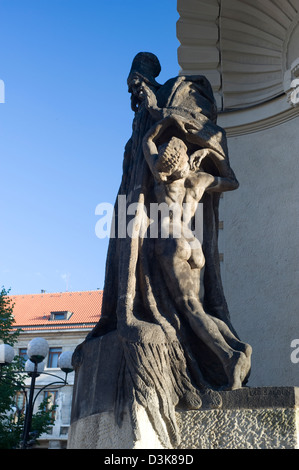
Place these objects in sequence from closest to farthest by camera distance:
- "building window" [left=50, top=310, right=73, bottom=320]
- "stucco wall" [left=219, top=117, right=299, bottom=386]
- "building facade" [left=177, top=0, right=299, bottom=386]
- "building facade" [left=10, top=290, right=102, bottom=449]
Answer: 1. "stucco wall" [left=219, top=117, right=299, bottom=386]
2. "building facade" [left=177, top=0, right=299, bottom=386]
3. "building facade" [left=10, top=290, right=102, bottom=449]
4. "building window" [left=50, top=310, right=73, bottom=320]

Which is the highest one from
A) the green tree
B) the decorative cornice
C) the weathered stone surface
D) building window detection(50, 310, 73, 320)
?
building window detection(50, 310, 73, 320)

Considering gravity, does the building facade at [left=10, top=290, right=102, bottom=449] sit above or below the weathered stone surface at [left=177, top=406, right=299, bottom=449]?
above

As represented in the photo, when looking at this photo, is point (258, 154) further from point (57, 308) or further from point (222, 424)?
point (57, 308)

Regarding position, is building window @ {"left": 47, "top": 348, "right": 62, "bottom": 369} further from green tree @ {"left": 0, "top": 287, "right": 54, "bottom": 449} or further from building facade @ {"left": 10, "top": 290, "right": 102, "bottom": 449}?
green tree @ {"left": 0, "top": 287, "right": 54, "bottom": 449}

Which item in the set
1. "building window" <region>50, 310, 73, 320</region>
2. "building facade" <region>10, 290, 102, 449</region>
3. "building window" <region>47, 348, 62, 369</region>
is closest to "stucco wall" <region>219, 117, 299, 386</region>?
"building facade" <region>10, 290, 102, 449</region>

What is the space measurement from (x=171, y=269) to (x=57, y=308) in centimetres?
3166

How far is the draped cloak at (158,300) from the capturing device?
4320 millimetres

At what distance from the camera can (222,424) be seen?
4.15m

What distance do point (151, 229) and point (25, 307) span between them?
33455 mm

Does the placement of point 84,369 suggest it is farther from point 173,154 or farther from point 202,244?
point 173,154

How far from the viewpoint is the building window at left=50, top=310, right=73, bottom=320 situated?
112 ft

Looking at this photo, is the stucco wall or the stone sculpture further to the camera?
the stucco wall

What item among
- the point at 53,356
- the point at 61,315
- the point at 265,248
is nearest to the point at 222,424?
the point at 265,248

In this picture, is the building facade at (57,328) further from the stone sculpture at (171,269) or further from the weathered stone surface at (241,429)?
the weathered stone surface at (241,429)
